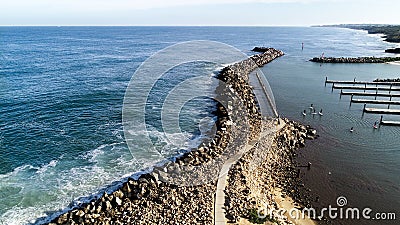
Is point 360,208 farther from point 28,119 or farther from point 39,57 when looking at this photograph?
point 39,57

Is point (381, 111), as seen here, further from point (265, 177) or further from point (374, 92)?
point (265, 177)

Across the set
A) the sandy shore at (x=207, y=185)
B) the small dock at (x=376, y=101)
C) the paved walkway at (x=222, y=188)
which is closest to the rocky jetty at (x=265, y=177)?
the sandy shore at (x=207, y=185)

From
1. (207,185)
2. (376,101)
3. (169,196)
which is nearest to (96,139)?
(169,196)

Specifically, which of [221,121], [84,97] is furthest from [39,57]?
[221,121]

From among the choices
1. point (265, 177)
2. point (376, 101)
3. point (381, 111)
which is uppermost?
point (376, 101)

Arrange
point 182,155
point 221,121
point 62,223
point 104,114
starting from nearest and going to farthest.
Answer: point 62,223, point 182,155, point 221,121, point 104,114

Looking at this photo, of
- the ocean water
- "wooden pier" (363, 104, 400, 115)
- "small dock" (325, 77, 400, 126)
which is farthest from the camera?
"small dock" (325, 77, 400, 126)

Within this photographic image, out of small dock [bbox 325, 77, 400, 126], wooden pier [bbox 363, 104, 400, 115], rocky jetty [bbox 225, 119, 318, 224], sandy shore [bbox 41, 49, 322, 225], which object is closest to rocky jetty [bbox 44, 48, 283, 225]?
sandy shore [bbox 41, 49, 322, 225]

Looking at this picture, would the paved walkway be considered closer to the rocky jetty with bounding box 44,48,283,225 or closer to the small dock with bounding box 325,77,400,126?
the rocky jetty with bounding box 44,48,283,225
